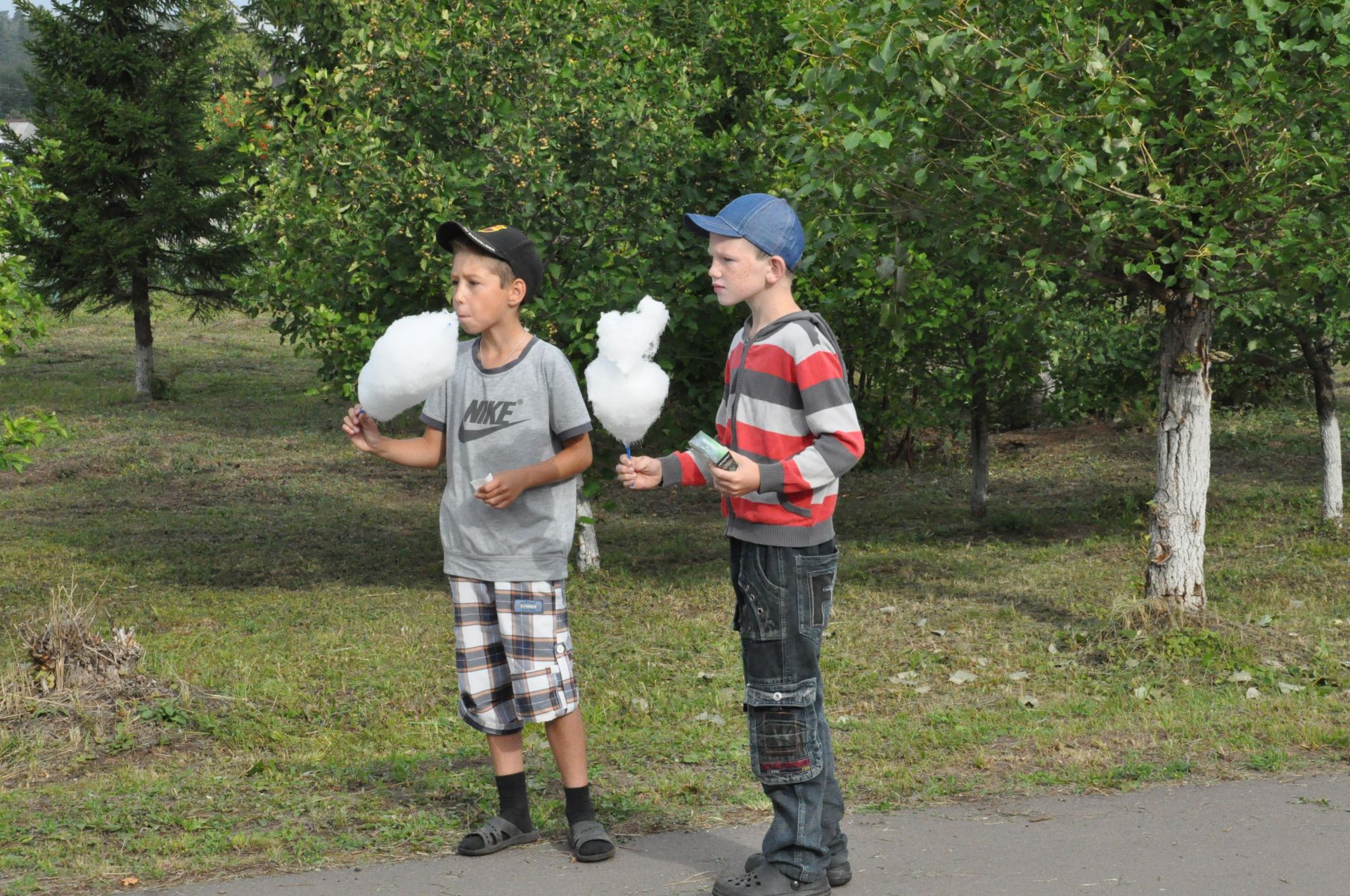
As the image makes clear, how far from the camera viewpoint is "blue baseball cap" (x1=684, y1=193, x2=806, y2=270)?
12.4ft

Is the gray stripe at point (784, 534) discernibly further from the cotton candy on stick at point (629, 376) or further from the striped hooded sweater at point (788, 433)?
the cotton candy on stick at point (629, 376)

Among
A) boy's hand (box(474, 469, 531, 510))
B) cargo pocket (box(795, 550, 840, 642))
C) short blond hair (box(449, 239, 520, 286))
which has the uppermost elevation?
short blond hair (box(449, 239, 520, 286))

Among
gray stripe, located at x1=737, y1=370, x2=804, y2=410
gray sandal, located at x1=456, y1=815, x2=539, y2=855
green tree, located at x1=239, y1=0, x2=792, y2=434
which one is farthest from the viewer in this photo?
green tree, located at x1=239, y1=0, x2=792, y2=434

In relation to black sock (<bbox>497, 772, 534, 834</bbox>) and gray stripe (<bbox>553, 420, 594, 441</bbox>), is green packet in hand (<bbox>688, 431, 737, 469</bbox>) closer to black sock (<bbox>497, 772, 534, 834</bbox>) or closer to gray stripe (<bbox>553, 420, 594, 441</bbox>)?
gray stripe (<bbox>553, 420, 594, 441</bbox>)

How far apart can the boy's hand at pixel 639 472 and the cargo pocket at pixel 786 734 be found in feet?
2.10

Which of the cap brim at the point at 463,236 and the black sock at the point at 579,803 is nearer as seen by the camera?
the cap brim at the point at 463,236

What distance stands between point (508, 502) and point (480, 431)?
272 millimetres

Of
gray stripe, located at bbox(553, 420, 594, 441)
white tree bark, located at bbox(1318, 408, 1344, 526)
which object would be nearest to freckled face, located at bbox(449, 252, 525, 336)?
gray stripe, located at bbox(553, 420, 594, 441)

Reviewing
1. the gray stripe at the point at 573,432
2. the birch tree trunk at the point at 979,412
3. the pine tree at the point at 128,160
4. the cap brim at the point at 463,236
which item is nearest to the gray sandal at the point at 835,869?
the gray stripe at the point at 573,432

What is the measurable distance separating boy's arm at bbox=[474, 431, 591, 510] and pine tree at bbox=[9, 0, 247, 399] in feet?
61.3

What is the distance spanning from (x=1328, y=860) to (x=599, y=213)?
6131 mm

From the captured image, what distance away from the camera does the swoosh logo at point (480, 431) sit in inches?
163

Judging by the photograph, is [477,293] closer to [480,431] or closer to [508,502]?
[480,431]

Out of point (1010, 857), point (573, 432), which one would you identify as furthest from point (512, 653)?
point (1010, 857)
